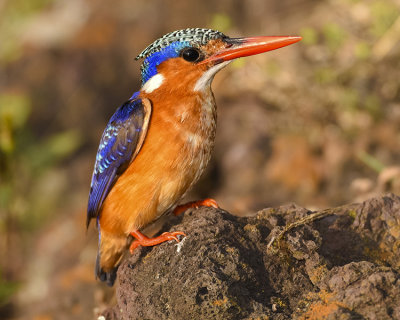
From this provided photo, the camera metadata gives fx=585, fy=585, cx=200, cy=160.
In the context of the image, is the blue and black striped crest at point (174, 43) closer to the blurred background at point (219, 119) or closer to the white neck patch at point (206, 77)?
the white neck patch at point (206, 77)

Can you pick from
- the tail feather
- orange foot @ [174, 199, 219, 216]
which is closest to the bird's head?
orange foot @ [174, 199, 219, 216]

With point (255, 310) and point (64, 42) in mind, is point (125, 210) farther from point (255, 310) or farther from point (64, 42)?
point (64, 42)

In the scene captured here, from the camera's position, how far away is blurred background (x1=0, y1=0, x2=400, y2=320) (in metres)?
5.71

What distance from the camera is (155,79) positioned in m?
3.69

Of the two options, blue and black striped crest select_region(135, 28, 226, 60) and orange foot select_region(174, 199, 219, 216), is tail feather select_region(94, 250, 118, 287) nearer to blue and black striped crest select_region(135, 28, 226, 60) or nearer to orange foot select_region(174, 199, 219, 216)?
orange foot select_region(174, 199, 219, 216)

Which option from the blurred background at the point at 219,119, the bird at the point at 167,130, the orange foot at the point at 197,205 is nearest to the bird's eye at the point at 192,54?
the bird at the point at 167,130

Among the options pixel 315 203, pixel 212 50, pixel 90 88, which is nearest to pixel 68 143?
pixel 90 88

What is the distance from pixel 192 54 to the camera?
3.54 meters

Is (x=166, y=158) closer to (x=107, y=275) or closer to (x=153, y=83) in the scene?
(x=153, y=83)

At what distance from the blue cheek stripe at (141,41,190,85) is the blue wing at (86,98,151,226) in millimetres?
188

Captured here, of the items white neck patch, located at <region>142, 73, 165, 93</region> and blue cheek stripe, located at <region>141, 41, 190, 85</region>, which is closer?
blue cheek stripe, located at <region>141, 41, 190, 85</region>

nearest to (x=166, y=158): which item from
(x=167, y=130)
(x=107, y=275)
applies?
(x=167, y=130)

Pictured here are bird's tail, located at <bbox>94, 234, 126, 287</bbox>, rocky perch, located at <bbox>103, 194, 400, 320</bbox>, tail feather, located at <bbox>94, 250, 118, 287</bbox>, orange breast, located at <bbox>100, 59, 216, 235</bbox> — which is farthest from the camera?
tail feather, located at <bbox>94, 250, 118, 287</bbox>

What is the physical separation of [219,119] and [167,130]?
400cm
